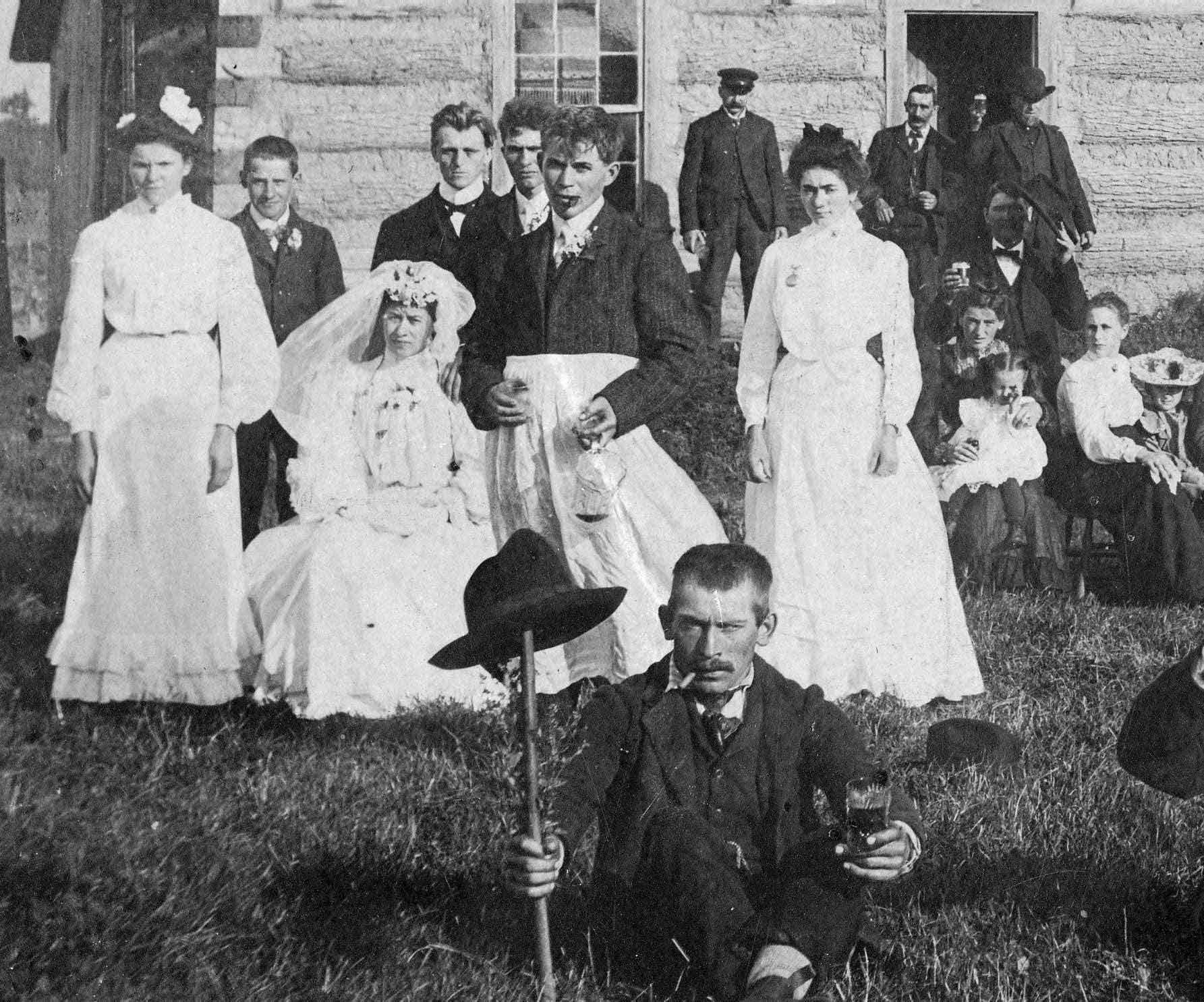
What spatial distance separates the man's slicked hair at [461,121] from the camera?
20.1 ft

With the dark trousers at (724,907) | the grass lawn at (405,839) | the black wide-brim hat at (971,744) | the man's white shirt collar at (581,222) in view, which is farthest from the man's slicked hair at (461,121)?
the dark trousers at (724,907)

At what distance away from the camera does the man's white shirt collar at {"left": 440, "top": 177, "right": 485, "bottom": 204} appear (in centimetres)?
607

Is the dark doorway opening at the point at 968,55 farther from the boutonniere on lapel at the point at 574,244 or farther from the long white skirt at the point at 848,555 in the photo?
the boutonniere on lapel at the point at 574,244

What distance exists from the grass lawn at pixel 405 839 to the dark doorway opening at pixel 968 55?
1.64 m

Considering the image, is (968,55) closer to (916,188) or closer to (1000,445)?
(916,188)

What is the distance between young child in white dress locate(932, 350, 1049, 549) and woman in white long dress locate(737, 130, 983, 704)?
0.63m

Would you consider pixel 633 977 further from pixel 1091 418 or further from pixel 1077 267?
pixel 1077 267

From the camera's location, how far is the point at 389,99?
607cm

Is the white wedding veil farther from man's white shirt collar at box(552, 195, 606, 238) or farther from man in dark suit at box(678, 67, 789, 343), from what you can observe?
man in dark suit at box(678, 67, 789, 343)

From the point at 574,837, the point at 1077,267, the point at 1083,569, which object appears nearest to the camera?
the point at 574,837

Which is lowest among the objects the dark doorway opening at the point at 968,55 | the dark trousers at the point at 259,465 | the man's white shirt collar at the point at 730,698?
the man's white shirt collar at the point at 730,698

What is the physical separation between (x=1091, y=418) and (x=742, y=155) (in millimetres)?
1557

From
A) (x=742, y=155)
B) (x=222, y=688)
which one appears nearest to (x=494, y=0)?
(x=742, y=155)

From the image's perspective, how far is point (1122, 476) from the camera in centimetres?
609
